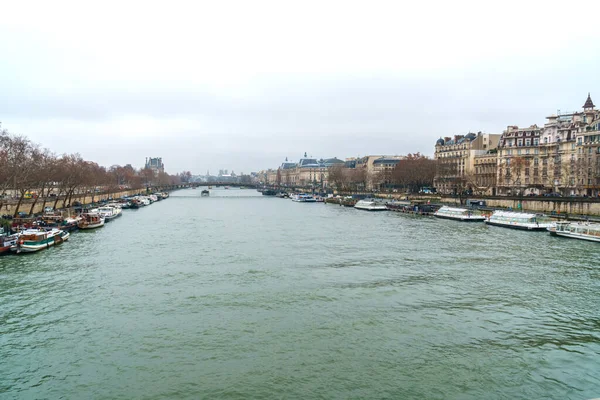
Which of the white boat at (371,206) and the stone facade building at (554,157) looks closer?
the stone facade building at (554,157)

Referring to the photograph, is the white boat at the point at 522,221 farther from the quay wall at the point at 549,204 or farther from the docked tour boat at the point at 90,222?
the docked tour boat at the point at 90,222

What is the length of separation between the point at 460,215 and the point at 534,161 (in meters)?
21.8

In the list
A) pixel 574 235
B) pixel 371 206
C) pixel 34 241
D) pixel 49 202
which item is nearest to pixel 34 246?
pixel 34 241

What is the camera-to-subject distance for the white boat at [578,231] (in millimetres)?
34531

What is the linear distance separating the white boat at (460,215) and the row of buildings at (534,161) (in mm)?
14135

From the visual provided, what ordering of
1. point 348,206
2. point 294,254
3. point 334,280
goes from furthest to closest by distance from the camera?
1. point 348,206
2. point 294,254
3. point 334,280

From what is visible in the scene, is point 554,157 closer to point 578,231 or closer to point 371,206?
point 371,206

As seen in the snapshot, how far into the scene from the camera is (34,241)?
28.6m

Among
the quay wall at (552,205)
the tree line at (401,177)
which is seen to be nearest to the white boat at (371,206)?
the quay wall at (552,205)

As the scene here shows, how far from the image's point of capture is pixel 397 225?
4678cm

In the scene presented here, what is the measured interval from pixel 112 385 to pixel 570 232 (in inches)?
1399

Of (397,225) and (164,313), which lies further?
(397,225)

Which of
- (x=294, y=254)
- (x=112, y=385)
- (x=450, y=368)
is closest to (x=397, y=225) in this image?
(x=294, y=254)

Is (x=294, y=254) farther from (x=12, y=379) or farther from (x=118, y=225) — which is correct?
(x=118, y=225)
